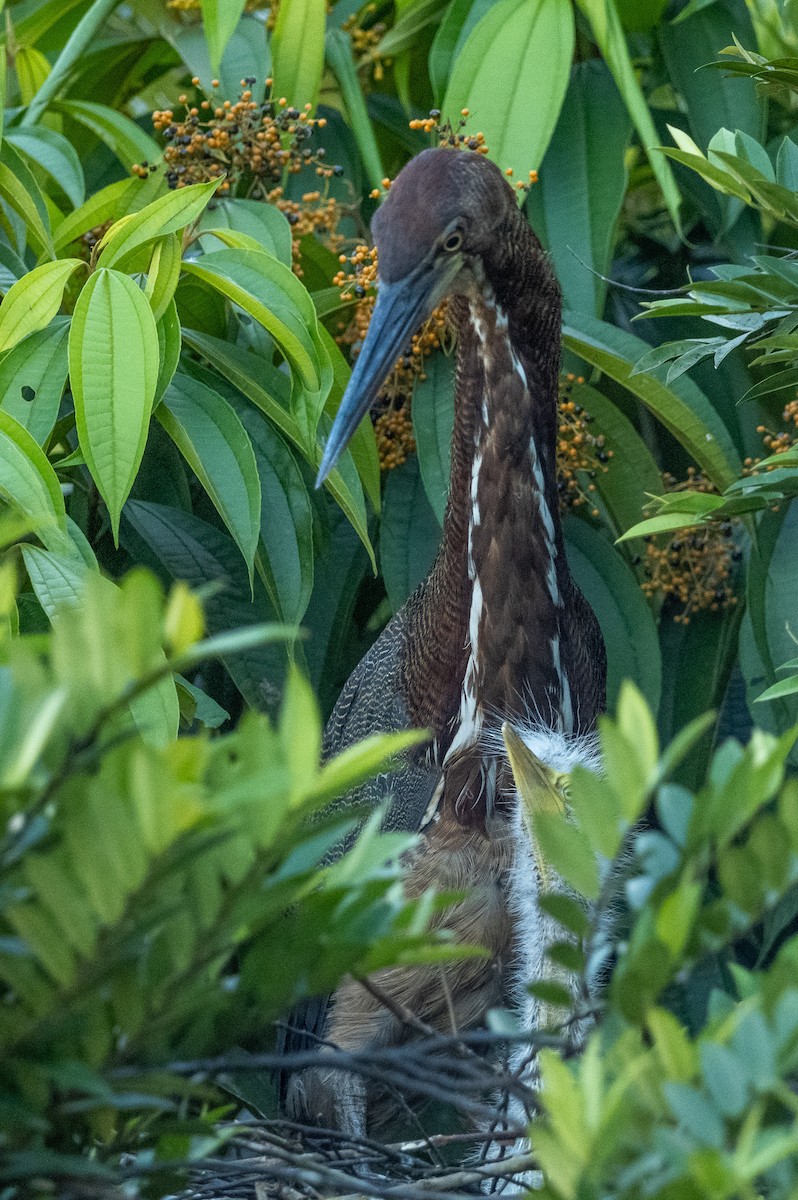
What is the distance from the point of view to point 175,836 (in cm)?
49

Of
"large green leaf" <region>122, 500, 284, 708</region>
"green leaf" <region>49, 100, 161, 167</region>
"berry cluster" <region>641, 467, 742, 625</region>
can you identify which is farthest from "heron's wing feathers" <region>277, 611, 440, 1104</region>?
"green leaf" <region>49, 100, 161, 167</region>

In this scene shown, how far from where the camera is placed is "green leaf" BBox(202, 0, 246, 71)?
1744 mm

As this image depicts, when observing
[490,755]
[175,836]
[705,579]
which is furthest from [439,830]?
[175,836]

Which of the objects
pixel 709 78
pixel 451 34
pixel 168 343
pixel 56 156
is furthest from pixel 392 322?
pixel 709 78

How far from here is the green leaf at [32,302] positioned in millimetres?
1503

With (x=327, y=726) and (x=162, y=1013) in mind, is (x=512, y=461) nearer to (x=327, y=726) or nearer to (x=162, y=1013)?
(x=327, y=726)

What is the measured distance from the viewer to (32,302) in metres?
1.51

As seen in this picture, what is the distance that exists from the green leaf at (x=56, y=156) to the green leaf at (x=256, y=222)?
0.57 feet

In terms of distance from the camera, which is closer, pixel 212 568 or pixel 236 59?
pixel 212 568

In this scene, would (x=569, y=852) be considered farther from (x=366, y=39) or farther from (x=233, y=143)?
(x=366, y=39)

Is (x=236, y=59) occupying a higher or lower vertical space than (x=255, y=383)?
higher

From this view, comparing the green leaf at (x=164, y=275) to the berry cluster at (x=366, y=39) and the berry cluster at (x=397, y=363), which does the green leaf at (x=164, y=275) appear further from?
the berry cluster at (x=366, y=39)

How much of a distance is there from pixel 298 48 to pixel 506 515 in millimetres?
732

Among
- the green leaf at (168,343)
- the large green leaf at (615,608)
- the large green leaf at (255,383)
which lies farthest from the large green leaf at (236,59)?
the large green leaf at (615,608)
